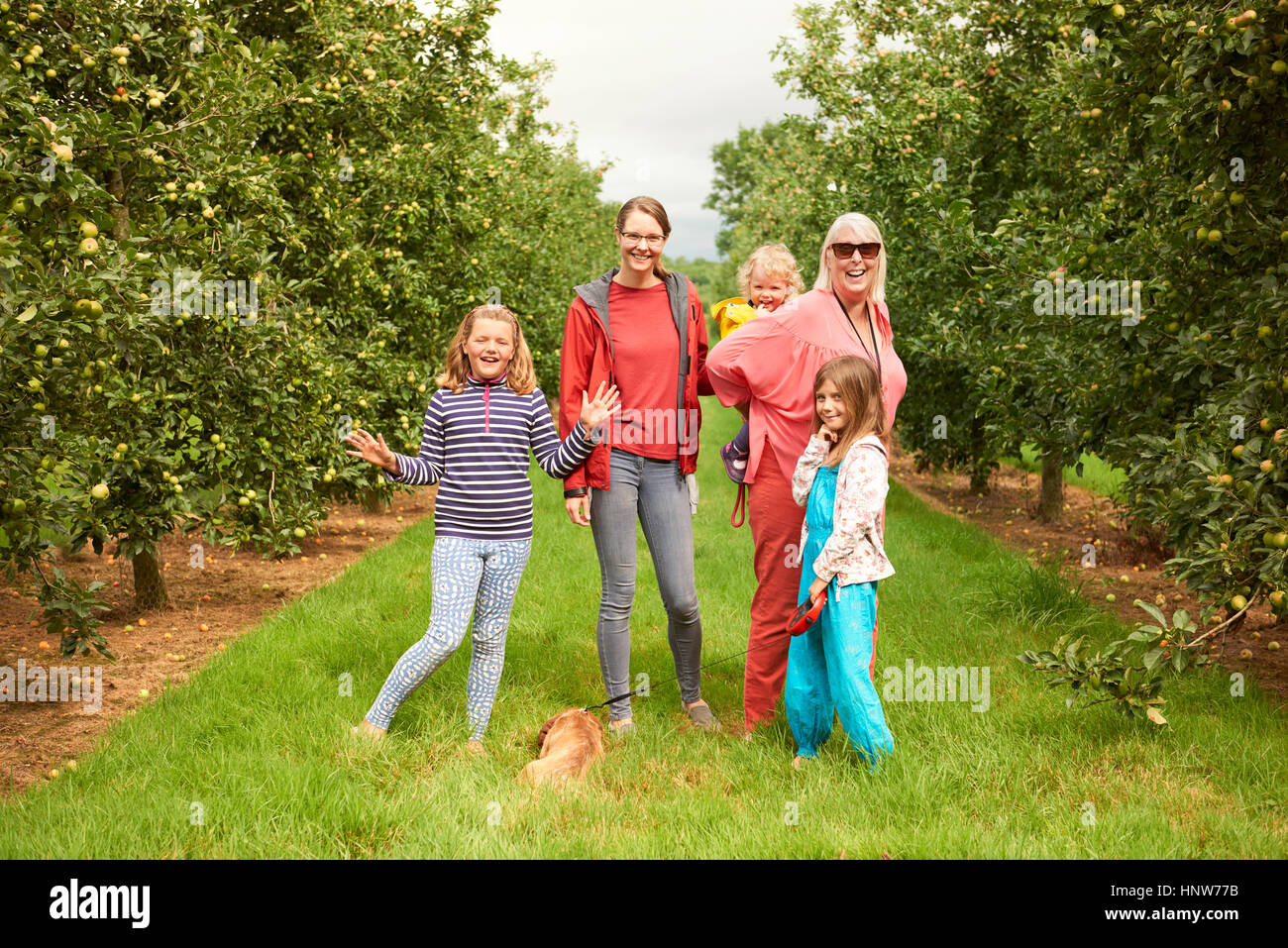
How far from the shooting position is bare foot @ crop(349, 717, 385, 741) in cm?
423

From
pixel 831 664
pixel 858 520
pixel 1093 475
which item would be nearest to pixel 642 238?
pixel 858 520

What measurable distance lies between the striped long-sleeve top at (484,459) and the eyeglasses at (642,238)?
0.84 m

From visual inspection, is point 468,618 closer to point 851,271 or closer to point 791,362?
point 791,362

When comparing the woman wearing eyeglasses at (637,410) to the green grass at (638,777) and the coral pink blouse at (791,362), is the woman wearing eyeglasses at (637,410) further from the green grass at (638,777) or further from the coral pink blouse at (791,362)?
the green grass at (638,777)

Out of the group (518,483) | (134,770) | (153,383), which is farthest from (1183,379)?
(153,383)

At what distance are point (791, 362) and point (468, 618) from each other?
1.78 metres

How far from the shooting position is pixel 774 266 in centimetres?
455

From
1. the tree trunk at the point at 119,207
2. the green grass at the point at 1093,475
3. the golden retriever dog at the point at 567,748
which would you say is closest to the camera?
the golden retriever dog at the point at 567,748

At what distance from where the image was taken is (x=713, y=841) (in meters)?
3.35

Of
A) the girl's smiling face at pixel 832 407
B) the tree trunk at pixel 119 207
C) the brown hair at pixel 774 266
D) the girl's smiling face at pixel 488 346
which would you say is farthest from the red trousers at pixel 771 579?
the tree trunk at pixel 119 207

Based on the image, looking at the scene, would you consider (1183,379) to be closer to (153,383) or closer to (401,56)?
(153,383)

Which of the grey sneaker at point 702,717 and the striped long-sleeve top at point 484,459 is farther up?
the striped long-sleeve top at point 484,459

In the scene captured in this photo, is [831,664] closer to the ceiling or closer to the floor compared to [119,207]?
closer to the floor

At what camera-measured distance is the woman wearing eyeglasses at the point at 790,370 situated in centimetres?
408
